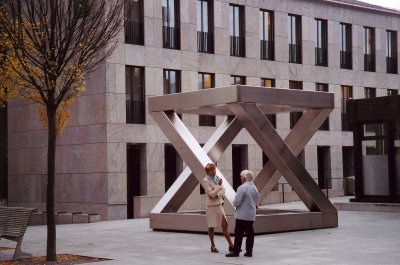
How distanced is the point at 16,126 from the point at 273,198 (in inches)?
484

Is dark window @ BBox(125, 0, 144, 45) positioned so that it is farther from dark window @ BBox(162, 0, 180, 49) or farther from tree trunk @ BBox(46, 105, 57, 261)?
tree trunk @ BBox(46, 105, 57, 261)

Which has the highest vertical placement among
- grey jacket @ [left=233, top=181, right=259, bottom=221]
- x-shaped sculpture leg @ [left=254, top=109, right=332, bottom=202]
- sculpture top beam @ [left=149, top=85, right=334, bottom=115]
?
sculpture top beam @ [left=149, top=85, right=334, bottom=115]

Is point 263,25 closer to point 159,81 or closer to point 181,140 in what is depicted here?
point 159,81

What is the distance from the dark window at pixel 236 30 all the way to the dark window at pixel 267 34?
1360 millimetres

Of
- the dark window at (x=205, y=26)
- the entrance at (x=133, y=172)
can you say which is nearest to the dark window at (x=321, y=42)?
the dark window at (x=205, y=26)

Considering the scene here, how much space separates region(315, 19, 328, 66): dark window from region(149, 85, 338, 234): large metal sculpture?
17.6m

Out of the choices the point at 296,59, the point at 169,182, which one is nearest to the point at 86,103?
the point at 169,182

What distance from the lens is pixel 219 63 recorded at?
33.5 metres

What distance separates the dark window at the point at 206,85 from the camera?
32.8 metres

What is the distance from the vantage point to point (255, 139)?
18.9m

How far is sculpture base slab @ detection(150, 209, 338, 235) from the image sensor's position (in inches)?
725

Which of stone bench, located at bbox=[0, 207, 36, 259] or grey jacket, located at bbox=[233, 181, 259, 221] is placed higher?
grey jacket, located at bbox=[233, 181, 259, 221]

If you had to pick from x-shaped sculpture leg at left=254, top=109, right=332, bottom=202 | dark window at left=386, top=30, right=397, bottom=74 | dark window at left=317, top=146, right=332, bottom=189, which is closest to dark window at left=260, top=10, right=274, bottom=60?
dark window at left=317, top=146, right=332, bottom=189

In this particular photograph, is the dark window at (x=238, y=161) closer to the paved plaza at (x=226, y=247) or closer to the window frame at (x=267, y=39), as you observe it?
the window frame at (x=267, y=39)
